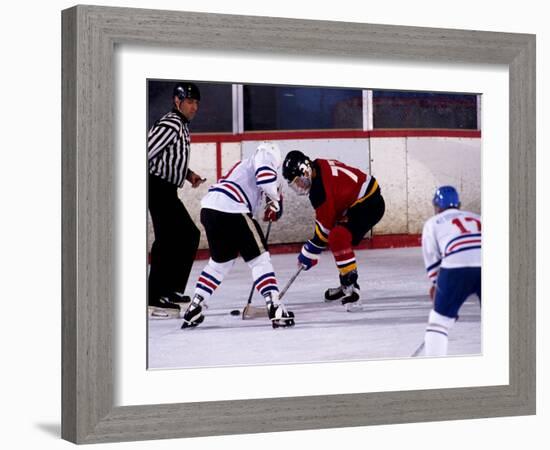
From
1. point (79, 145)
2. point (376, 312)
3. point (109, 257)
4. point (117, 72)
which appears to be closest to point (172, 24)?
point (117, 72)

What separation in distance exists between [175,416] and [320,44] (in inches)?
56.9

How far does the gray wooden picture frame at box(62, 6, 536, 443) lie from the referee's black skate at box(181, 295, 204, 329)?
0.29 metres

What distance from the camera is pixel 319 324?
16.7 ft

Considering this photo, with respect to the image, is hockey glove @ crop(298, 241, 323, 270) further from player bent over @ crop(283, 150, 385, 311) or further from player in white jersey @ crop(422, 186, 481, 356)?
player in white jersey @ crop(422, 186, 481, 356)

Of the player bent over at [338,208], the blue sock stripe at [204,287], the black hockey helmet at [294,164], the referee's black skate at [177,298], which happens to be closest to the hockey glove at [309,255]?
the player bent over at [338,208]

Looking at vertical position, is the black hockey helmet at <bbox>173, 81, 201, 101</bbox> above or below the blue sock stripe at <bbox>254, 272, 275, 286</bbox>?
above

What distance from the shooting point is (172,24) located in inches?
188

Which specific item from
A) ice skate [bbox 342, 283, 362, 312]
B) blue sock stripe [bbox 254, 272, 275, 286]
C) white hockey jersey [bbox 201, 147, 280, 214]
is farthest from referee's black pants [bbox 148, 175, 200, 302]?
ice skate [bbox 342, 283, 362, 312]

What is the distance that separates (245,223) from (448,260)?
0.83 m

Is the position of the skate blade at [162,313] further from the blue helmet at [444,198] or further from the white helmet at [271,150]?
the blue helmet at [444,198]

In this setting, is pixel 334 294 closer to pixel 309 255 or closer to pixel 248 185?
pixel 309 255

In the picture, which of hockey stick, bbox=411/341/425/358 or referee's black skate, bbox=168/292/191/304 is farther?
hockey stick, bbox=411/341/425/358

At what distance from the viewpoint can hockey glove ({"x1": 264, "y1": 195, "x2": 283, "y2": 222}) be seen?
16.6 ft

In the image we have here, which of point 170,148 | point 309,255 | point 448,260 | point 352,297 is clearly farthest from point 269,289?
point 448,260
